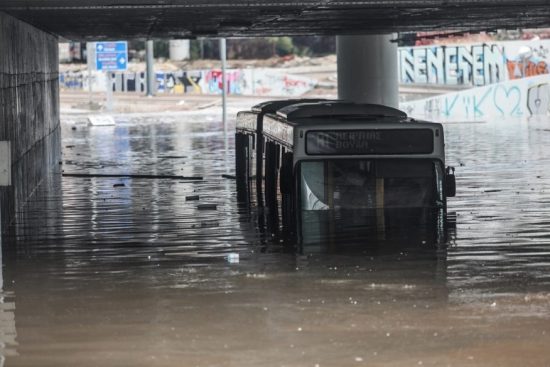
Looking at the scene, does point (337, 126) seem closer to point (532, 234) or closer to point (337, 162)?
point (337, 162)

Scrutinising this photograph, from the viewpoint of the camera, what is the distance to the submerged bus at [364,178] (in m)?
21.6

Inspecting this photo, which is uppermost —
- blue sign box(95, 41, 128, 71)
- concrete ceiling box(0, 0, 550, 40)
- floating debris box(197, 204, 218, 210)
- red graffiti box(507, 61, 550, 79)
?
concrete ceiling box(0, 0, 550, 40)

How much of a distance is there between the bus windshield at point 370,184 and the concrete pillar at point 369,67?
2318cm

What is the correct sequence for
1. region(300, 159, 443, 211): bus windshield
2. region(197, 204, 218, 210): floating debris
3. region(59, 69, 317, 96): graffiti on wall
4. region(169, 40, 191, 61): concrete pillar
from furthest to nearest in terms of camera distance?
region(169, 40, 191, 61): concrete pillar → region(59, 69, 317, 96): graffiti on wall → region(197, 204, 218, 210): floating debris → region(300, 159, 443, 211): bus windshield

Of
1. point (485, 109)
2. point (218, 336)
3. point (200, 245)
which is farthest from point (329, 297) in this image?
point (485, 109)

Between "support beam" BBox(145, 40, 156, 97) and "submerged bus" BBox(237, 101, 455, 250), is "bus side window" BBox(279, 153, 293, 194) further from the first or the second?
"support beam" BBox(145, 40, 156, 97)

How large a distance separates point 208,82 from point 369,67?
60.7 metres

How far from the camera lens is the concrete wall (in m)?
23.5

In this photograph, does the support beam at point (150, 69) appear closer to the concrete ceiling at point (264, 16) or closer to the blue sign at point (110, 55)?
the blue sign at point (110, 55)

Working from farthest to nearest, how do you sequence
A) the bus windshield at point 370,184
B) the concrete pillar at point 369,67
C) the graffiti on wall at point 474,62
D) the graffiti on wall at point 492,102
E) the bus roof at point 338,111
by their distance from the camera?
the graffiti on wall at point 474,62, the graffiti on wall at point 492,102, the concrete pillar at point 369,67, the bus roof at point 338,111, the bus windshield at point 370,184

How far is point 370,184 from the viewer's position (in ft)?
73.0

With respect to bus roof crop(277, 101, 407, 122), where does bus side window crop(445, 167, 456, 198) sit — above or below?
below

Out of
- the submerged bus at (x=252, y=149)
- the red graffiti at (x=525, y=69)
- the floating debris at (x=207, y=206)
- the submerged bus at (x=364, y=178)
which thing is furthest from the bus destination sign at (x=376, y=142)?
the red graffiti at (x=525, y=69)

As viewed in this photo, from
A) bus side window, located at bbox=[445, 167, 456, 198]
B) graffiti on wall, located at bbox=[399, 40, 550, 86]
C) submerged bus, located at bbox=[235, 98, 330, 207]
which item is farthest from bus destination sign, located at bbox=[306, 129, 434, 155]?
graffiti on wall, located at bbox=[399, 40, 550, 86]
